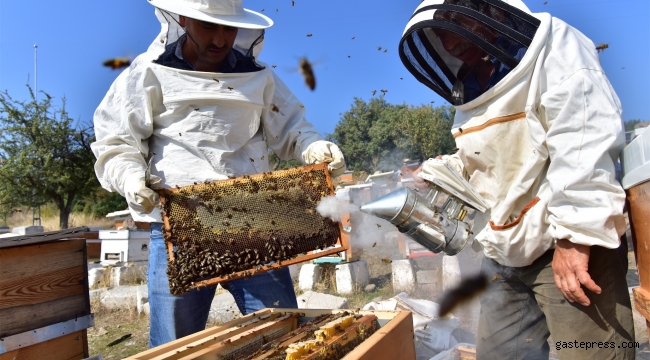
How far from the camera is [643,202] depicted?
1682 mm

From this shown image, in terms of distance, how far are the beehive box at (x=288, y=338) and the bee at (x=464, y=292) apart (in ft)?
3.42

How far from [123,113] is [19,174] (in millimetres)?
21597

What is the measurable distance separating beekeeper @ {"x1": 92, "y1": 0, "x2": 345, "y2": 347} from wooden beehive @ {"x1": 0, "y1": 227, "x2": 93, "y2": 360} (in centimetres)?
57

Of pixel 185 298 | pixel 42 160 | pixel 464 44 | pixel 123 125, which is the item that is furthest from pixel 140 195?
pixel 42 160

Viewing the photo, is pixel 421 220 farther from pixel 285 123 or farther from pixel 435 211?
pixel 285 123

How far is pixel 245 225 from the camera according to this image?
2.51 metres

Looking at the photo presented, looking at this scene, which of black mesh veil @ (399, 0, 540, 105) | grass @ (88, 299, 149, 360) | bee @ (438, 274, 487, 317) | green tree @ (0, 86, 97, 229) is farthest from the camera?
green tree @ (0, 86, 97, 229)

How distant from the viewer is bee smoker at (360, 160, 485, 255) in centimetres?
233

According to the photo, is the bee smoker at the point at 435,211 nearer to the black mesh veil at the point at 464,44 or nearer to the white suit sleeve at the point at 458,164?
the white suit sleeve at the point at 458,164

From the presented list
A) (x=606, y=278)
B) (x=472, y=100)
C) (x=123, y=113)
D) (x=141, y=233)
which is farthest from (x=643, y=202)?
(x=141, y=233)

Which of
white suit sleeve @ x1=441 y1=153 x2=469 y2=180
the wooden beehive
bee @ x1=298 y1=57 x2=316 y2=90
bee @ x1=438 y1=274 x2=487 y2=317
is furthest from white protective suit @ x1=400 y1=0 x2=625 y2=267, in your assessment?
bee @ x1=298 y1=57 x2=316 y2=90

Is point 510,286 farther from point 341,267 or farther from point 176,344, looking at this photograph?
point 341,267

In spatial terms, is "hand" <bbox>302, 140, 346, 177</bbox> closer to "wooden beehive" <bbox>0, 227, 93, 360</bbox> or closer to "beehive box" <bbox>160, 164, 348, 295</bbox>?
"beehive box" <bbox>160, 164, 348, 295</bbox>

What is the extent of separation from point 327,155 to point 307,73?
3.94 m
